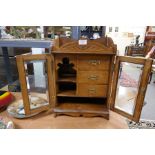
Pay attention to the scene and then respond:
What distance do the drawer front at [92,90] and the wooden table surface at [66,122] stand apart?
21 cm

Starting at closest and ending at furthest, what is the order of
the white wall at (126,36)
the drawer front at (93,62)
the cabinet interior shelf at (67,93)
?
the drawer front at (93,62) → the cabinet interior shelf at (67,93) → the white wall at (126,36)

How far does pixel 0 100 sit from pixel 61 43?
28.3 inches

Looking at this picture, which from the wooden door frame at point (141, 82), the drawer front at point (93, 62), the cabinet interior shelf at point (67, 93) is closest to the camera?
the wooden door frame at point (141, 82)

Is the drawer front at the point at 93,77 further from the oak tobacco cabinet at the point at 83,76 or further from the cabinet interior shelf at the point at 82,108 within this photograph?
the cabinet interior shelf at the point at 82,108

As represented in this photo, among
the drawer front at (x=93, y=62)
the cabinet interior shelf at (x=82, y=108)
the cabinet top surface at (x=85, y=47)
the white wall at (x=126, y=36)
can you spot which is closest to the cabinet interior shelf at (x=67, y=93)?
the cabinet interior shelf at (x=82, y=108)

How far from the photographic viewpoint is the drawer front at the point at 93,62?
109 centimetres

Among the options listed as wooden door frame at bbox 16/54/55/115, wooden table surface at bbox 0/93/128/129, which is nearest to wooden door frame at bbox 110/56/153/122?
wooden table surface at bbox 0/93/128/129

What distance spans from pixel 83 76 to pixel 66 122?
386 mm

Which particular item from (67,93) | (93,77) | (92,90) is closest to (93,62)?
(93,77)

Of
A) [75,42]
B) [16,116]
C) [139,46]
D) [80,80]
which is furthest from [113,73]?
[139,46]
